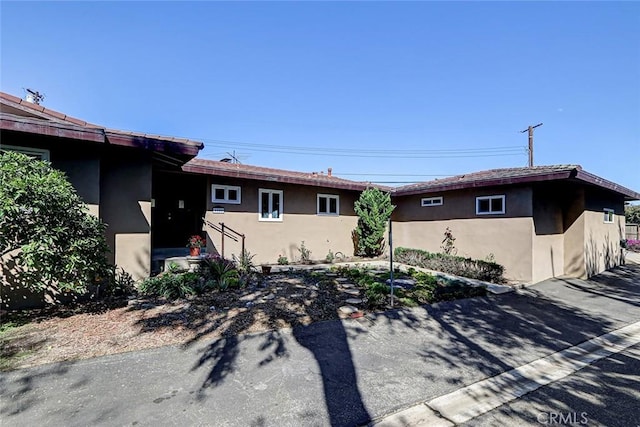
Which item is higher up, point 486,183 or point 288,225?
point 486,183

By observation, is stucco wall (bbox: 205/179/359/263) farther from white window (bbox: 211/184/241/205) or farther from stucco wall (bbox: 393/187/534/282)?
stucco wall (bbox: 393/187/534/282)

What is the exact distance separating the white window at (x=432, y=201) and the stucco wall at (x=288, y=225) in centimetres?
286

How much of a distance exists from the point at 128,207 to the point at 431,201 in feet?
33.3

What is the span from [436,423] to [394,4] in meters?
9.39

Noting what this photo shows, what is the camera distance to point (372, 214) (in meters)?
11.6

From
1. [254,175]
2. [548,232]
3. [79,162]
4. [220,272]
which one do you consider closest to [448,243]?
[548,232]

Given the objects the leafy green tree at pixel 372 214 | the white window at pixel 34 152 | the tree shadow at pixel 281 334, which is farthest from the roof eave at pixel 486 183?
the white window at pixel 34 152

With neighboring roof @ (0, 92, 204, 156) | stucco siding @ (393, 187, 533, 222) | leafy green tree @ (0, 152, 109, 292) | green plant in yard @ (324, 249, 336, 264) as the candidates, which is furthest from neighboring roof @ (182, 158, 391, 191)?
leafy green tree @ (0, 152, 109, 292)

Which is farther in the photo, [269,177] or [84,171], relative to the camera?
[269,177]

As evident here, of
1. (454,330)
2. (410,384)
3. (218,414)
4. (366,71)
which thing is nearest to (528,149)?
(366,71)

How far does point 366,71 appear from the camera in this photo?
1138 centimetres

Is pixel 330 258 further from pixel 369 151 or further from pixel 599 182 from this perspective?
pixel 369 151

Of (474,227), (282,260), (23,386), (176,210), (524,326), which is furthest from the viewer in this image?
(176,210)

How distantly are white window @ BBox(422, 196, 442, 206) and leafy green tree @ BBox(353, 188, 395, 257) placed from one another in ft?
4.31
